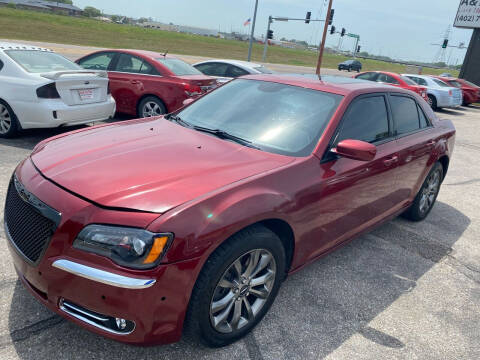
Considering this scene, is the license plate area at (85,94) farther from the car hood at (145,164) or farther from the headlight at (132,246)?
the headlight at (132,246)

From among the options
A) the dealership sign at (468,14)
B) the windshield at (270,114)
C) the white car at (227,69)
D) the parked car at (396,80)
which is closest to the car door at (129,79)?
the white car at (227,69)

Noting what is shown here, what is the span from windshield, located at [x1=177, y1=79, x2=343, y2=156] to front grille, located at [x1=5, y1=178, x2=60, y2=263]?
59.8 inches

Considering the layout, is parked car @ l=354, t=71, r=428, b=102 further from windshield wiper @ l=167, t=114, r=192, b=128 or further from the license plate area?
windshield wiper @ l=167, t=114, r=192, b=128

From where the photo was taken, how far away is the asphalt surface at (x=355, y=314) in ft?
8.27

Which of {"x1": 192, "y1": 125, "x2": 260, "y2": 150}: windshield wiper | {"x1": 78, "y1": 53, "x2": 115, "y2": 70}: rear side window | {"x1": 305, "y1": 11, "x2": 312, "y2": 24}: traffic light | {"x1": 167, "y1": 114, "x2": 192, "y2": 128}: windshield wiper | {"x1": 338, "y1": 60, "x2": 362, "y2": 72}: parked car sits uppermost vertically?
{"x1": 305, "y1": 11, "x2": 312, "y2": 24}: traffic light

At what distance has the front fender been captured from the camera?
7.00 ft

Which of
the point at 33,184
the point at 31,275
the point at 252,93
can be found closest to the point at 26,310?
the point at 31,275

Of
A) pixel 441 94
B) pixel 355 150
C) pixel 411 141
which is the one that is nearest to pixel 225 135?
pixel 355 150

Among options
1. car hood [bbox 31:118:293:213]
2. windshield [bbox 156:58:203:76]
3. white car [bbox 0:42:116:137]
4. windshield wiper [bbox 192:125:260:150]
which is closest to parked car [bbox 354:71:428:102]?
windshield [bbox 156:58:203:76]

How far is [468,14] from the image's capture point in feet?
87.0

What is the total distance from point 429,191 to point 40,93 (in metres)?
5.57

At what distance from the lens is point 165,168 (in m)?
2.62

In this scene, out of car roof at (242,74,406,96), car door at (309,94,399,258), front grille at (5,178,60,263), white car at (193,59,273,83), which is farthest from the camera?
white car at (193,59,273,83)

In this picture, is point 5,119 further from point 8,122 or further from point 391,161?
point 391,161
